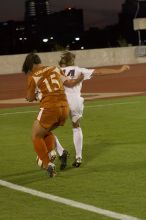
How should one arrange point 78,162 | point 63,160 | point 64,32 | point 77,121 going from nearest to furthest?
point 63,160 < point 78,162 < point 77,121 < point 64,32

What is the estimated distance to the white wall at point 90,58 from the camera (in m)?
41.3

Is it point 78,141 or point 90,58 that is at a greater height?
point 78,141

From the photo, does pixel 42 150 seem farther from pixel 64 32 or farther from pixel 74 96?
pixel 64 32

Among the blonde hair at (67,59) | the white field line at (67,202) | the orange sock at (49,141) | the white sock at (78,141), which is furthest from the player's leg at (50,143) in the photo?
the blonde hair at (67,59)

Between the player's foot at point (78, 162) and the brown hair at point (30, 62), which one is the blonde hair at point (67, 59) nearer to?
the brown hair at point (30, 62)

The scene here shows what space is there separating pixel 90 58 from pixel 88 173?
3424 centimetres

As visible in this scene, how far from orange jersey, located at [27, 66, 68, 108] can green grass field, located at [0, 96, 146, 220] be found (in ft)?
3.70

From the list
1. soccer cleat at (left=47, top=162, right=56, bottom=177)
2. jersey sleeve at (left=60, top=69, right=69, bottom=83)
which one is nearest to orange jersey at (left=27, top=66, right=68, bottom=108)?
Result: jersey sleeve at (left=60, top=69, right=69, bottom=83)

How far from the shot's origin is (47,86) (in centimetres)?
930

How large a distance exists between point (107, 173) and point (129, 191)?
1311 millimetres

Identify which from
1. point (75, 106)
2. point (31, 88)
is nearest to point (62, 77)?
point (31, 88)

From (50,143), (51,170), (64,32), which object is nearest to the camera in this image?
(51,170)

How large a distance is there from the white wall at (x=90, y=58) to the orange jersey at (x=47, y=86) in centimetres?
3156

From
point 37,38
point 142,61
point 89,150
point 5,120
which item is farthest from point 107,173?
point 37,38
